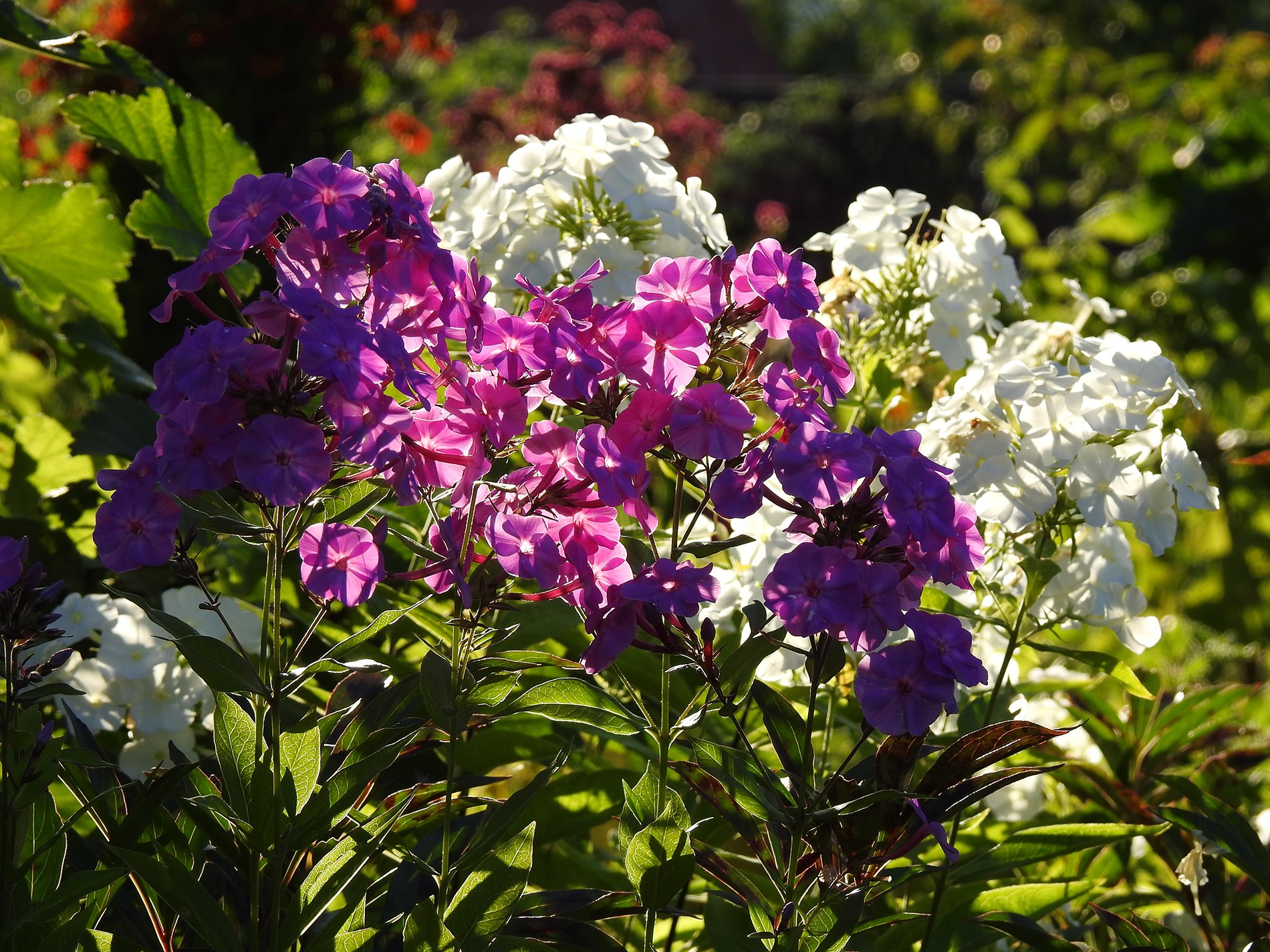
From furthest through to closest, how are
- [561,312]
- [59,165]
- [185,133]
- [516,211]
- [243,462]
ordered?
[59,165] → [185,133] → [516,211] → [561,312] → [243,462]

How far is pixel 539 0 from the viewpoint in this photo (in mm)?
21422

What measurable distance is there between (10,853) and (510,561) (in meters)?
0.51

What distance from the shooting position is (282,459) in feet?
2.55

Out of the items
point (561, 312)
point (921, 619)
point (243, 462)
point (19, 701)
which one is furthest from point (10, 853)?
point (921, 619)

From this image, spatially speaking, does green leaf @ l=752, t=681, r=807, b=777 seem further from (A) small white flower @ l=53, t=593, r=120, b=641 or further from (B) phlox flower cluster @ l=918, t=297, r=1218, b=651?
(A) small white flower @ l=53, t=593, r=120, b=641

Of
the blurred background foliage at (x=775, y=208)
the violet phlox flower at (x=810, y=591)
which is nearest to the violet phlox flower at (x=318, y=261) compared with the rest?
the violet phlox flower at (x=810, y=591)

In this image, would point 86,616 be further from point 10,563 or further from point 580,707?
point 580,707

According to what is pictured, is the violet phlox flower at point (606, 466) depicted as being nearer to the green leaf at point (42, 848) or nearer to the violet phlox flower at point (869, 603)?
the violet phlox flower at point (869, 603)

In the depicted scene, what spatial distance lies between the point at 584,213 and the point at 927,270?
44 centimetres

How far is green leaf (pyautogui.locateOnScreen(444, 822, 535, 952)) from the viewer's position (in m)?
0.92

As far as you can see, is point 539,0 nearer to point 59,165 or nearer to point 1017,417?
point 59,165

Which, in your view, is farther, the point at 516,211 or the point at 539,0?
the point at 539,0

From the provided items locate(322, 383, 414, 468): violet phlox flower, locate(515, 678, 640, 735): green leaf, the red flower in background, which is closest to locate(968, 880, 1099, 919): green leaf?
locate(515, 678, 640, 735): green leaf

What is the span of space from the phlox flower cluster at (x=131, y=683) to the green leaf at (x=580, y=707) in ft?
1.58
